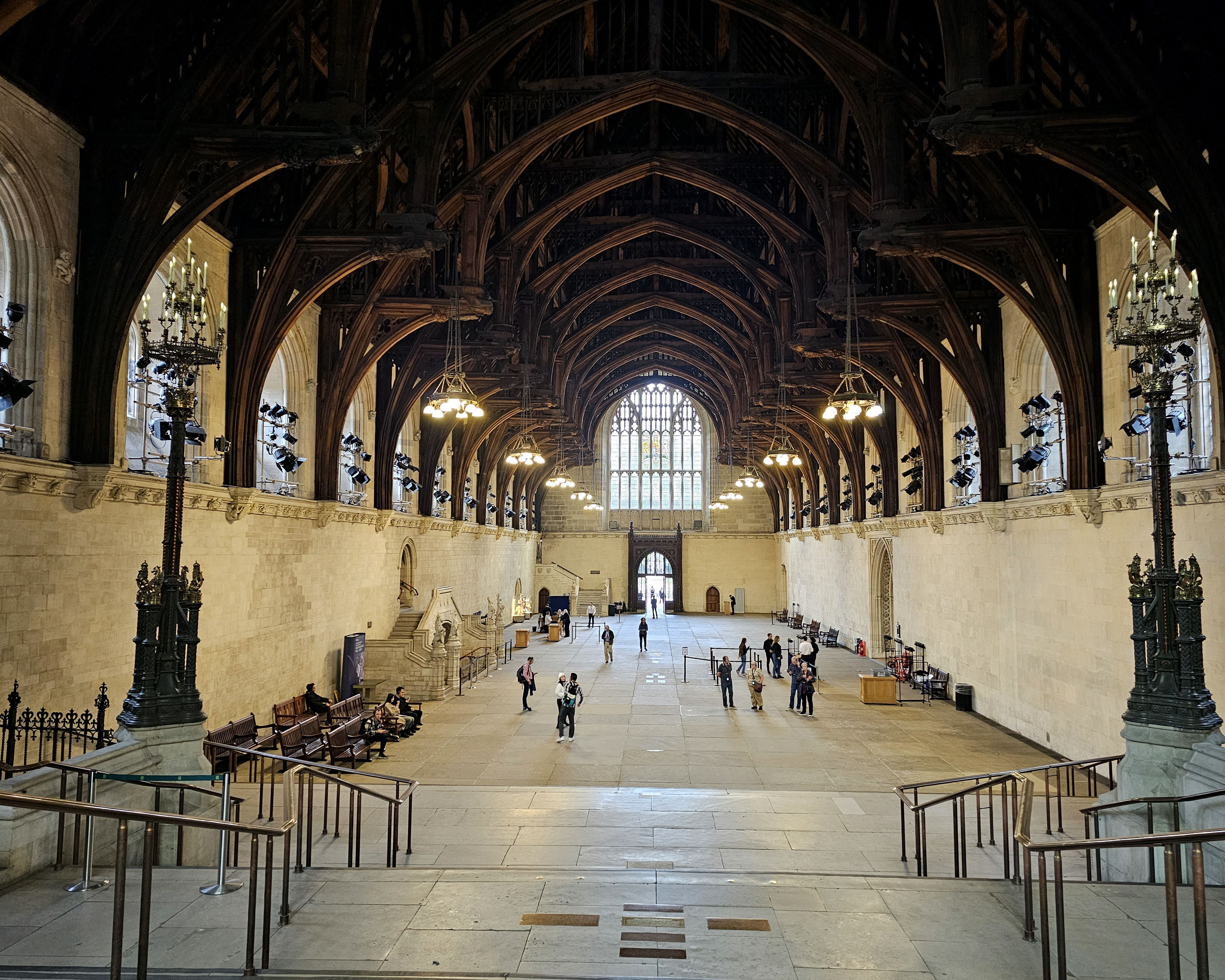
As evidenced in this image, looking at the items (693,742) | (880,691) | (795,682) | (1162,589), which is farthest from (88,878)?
(880,691)

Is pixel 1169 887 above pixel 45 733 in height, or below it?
above

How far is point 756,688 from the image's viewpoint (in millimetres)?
20297

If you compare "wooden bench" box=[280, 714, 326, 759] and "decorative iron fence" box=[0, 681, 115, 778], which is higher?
"decorative iron fence" box=[0, 681, 115, 778]

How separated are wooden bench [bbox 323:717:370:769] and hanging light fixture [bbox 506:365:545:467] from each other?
8142mm

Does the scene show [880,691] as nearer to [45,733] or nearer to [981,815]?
[981,815]

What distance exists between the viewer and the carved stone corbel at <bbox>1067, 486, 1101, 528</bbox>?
1357 cm

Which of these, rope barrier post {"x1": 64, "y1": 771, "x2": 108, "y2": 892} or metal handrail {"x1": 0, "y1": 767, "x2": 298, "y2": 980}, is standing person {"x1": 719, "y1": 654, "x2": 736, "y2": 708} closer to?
rope barrier post {"x1": 64, "y1": 771, "x2": 108, "y2": 892}

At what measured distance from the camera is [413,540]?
26875 mm

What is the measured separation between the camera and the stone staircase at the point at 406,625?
81.5 ft

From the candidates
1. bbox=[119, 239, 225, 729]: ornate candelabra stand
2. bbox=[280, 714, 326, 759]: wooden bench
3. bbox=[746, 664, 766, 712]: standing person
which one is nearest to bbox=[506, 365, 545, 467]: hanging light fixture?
bbox=[746, 664, 766, 712]: standing person

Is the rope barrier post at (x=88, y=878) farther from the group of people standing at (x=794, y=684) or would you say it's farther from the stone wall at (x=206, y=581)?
the group of people standing at (x=794, y=684)

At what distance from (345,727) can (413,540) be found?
507 inches

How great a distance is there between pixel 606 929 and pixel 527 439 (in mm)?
28777

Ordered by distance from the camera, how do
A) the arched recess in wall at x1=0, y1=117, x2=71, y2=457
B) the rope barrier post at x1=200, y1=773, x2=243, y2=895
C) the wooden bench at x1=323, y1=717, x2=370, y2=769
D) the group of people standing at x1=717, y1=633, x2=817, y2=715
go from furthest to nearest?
the group of people standing at x1=717, y1=633, x2=817, y2=715
the wooden bench at x1=323, y1=717, x2=370, y2=769
the arched recess in wall at x1=0, y1=117, x2=71, y2=457
the rope barrier post at x1=200, y1=773, x2=243, y2=895
